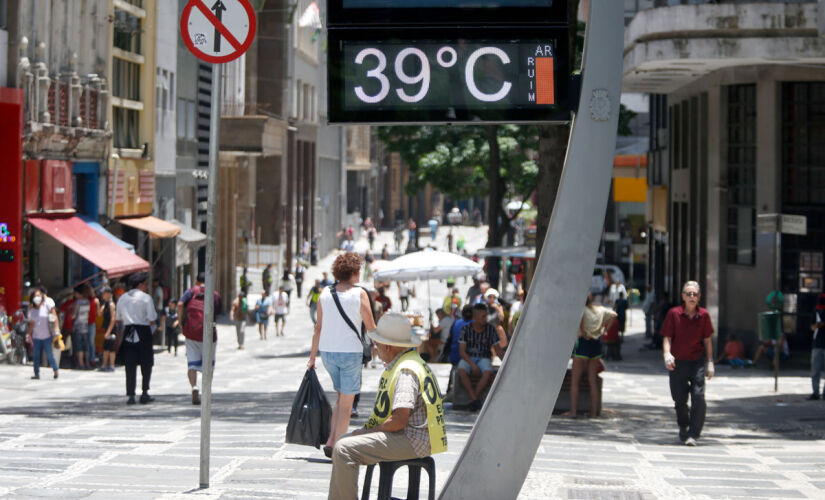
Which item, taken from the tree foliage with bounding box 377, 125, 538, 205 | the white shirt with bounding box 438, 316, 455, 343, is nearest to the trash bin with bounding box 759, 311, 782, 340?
the white shirt with bounding box 438, 316, 455, 343

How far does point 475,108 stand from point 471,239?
82949 millimetres

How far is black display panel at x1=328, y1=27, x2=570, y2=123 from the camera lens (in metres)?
7.69

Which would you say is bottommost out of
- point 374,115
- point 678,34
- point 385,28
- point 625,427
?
point 625,427

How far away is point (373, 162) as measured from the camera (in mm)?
109375

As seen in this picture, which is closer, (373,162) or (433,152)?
(433,152)

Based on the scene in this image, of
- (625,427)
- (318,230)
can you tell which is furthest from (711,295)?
(318,230)

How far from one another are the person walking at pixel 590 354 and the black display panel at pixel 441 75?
824cm

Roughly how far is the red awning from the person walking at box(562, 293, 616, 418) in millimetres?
15389

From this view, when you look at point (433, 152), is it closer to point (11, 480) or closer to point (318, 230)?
point (318, 230)

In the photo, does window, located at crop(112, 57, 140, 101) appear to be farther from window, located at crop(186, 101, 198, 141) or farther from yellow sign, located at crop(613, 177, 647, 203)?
yellow sign, located at crop(613, 177, 647, 203)

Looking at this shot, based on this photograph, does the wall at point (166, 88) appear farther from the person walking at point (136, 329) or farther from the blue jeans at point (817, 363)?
the blue jeans at point (817, 363)

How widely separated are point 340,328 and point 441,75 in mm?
3552

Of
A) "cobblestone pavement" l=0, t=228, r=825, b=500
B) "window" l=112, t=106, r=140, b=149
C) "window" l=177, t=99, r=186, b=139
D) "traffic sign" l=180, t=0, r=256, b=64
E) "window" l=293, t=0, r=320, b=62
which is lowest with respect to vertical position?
"cobblestone pavement" l=0, t=228, r=825, b=500

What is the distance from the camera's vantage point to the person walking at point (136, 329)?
16156 millimetres
